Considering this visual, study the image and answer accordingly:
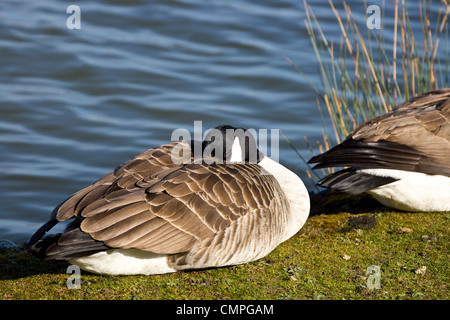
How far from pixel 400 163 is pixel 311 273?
64.7 inches

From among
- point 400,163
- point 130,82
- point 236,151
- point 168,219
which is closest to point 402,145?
point 400,163

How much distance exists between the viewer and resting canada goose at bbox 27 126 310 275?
14.7 feet

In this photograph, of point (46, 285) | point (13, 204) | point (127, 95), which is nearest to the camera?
point (46, 285)

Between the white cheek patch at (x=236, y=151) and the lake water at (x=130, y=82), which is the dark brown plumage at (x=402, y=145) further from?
the lake water at (x=130, y=82)

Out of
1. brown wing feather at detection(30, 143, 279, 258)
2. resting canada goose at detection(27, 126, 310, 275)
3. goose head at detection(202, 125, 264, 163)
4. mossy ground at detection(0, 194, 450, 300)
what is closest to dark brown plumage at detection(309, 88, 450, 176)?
mossy ground at detection(0, 194, 450, 300)

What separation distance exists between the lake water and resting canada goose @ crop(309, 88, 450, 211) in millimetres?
3712

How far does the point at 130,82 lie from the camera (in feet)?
40.2

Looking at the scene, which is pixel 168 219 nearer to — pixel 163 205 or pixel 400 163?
pixel 163 205

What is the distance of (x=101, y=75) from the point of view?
40.2 ft

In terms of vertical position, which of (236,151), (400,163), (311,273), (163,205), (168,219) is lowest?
(311,273)

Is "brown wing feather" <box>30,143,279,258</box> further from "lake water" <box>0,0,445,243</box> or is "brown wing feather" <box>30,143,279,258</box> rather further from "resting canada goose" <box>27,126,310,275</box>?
"lake water" <box>0,0,445,243</box>
